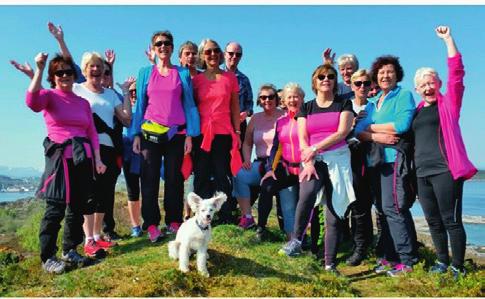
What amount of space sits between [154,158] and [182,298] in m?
3.42

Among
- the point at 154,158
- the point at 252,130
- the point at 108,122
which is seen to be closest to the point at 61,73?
the point at 108,122

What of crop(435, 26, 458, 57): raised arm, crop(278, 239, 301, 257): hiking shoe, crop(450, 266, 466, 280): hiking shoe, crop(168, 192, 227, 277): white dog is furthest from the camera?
crop(278, 239, 301, 257): hiking shoe

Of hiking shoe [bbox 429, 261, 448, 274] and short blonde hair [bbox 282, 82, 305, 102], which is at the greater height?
short blonde hair [bbox 282, 82, 305, 102]

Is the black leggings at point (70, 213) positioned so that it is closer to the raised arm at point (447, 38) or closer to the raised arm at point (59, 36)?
the raised arm at point (59, 36)

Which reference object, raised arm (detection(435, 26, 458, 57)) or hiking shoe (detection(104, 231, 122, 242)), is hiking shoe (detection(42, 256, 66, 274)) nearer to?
hiking shoe (detection(104, 231, 122, 242))

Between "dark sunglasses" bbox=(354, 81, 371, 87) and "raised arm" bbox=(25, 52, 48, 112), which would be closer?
"raised arm" bbox=(25, 52, 48, 112)

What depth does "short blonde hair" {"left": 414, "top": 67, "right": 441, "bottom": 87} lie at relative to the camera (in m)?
7.36

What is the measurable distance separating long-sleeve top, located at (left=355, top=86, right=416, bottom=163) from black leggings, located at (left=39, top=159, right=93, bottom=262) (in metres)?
5.24

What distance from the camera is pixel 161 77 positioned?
8.57 meters

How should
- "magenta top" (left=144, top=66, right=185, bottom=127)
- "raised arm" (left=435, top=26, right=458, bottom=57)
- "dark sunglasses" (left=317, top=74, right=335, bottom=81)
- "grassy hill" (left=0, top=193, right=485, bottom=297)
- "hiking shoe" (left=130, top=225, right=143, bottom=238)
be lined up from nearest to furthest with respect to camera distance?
"grassy hill" (left=0, top=193, right=485, bottom=297)
"raised arm" (left=435, top=26, right=458, bottom=57)
"dark sunglasses" (left=317, top=74, right=335, bottom=81)
"magenta top" (left=144, top=66, right=185, bottom=127)
"hiking shoe" (left=130, top=225, right=143, bottom=238)

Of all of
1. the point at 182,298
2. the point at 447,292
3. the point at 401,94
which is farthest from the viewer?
the point at 401,94

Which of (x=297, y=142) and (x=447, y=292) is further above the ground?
(x=297, y=142)

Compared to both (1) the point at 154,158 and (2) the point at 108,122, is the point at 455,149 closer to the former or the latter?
(1) the point at 154,158

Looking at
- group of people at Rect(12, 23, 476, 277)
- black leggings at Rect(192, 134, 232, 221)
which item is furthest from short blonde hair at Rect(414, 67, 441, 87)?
black leggings at Rect(192, 134, 232, 221)
